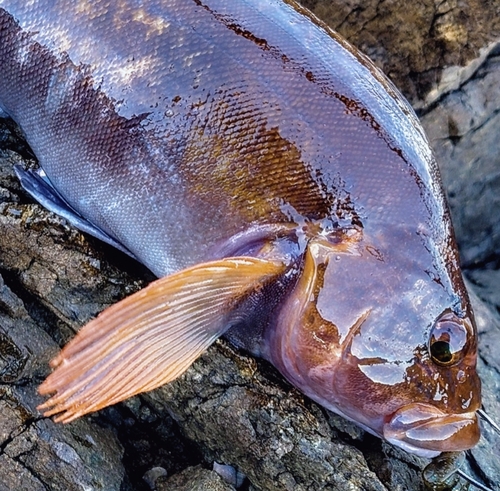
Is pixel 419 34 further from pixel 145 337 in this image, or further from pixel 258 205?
pixel 145 337

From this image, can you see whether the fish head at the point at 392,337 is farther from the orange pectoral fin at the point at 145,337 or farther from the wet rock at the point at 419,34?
the wet rock at the point at 419,34

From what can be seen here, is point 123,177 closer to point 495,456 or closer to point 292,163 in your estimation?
point 292,163

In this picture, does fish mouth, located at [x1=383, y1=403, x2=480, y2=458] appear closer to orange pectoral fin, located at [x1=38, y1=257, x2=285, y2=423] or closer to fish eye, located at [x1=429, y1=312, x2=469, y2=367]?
fish eye, located at [x1=429, y1=312, x2=469, y2=367]

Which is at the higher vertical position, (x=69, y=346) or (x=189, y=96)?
(x=189, y=96)

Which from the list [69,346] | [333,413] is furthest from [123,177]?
[333,413]

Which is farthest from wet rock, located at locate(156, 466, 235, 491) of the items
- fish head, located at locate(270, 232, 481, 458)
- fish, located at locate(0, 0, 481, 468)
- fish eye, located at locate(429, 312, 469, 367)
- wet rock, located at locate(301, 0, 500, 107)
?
wet rock, located at locate(301, 0, 500, 107)

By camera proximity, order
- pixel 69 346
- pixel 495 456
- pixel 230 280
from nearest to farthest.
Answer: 1. pixel 69 346
2. pixel 230 280
3. pixel 495 456

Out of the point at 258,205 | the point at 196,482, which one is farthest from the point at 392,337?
the point at 196,482
